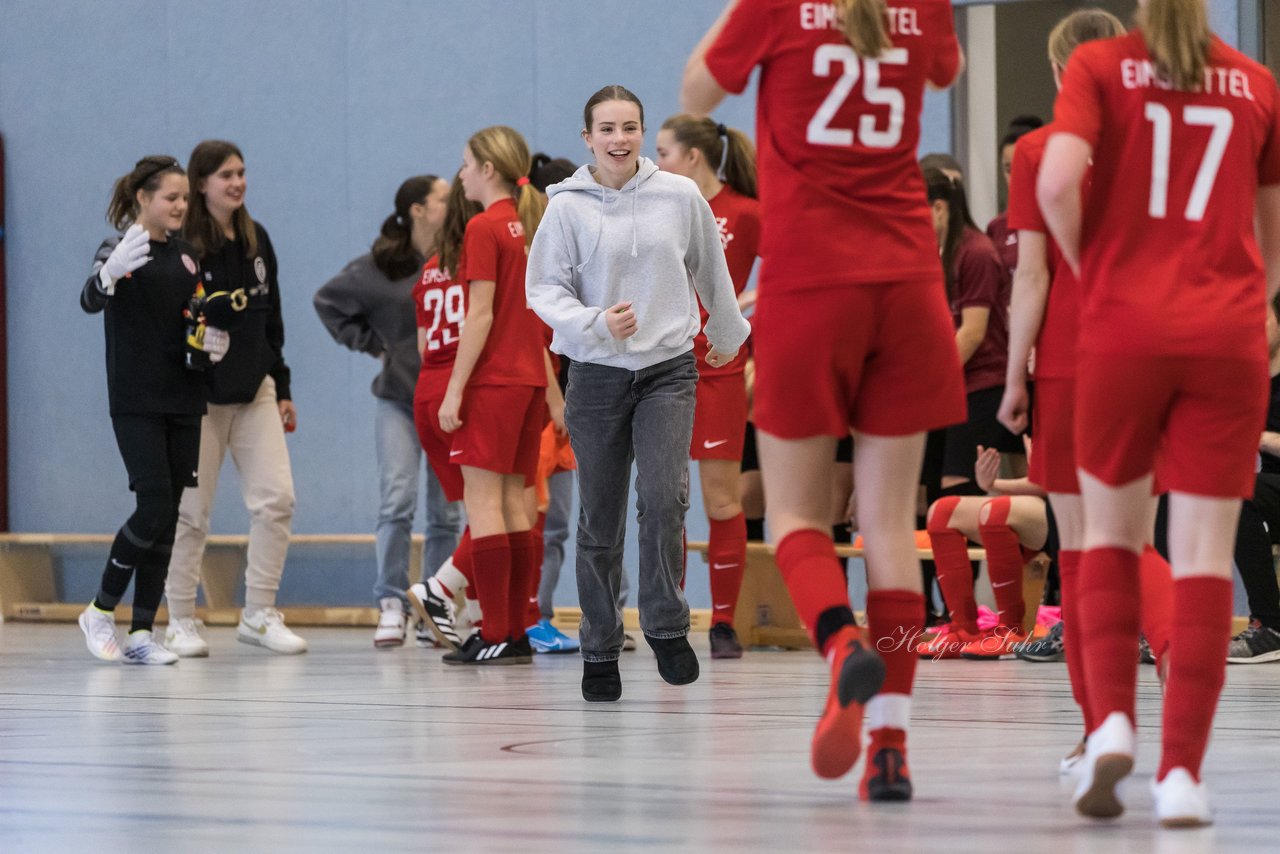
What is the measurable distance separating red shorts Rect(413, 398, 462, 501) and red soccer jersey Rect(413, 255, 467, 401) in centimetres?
5

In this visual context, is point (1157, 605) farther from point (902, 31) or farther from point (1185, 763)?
point (902, 31)

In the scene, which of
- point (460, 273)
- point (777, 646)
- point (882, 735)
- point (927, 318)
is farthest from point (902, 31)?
point (777, 646)

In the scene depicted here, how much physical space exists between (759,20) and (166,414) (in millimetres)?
3828

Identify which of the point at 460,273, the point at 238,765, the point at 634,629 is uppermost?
the point at 460,273

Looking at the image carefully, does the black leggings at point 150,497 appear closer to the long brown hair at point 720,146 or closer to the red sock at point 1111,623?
the long brown hair at point 720,146

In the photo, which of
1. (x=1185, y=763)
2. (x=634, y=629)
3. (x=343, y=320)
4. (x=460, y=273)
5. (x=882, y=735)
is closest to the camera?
(x=1185, y=763)

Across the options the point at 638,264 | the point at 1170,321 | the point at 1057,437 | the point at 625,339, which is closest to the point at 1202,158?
the point at 1170,321

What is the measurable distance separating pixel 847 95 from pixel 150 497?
3.93 meters

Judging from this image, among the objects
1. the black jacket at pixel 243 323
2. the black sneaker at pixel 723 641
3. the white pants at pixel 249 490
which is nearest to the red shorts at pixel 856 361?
the black sneaker at pixel 723 641

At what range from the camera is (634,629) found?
8547mm

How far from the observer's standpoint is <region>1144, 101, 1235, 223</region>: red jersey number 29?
114 inches

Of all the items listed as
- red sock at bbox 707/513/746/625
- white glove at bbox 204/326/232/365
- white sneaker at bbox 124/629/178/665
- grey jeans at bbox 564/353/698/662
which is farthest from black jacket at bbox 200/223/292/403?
grey jeans at bbox 564/353/698/662

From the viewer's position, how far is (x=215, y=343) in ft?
21.6

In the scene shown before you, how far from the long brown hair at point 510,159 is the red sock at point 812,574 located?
124 inches
